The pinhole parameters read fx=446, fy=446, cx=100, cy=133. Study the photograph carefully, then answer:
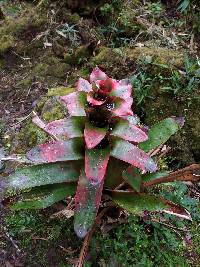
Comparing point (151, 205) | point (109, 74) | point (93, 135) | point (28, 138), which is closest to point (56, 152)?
point (93, 135)

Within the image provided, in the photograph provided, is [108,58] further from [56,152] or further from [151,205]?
[151,205]

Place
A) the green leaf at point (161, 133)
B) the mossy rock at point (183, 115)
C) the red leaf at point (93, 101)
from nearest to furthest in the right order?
the red leaf at point (93, 101) → the green leaf at point (161, 133) → the mossy rock at point (183, 115)

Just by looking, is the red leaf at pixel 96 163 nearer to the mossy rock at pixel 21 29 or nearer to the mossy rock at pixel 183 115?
the mossy rock at pixel 183 115

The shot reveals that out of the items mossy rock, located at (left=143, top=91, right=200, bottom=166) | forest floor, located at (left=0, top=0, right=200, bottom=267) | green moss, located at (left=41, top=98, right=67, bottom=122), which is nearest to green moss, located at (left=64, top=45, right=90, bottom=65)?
forest floor, located at (left=0, top=0, right=200, bottom=267)

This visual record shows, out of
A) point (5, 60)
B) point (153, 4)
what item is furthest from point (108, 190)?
point (153, 4)

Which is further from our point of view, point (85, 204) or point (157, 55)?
point (157, 55)

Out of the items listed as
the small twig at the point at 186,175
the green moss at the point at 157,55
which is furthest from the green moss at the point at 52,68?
the small twig at the point at 186,175

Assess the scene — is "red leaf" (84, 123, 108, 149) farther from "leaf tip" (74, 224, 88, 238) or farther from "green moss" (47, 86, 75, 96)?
"green moss" (47, 86, 75, 96)
